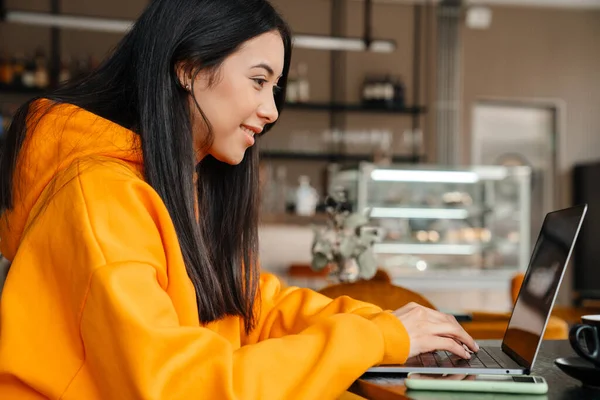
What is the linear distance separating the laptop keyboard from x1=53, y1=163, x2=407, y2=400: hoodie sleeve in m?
0.10

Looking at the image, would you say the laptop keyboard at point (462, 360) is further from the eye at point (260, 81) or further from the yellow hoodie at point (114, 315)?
the eye at point (260, 81)

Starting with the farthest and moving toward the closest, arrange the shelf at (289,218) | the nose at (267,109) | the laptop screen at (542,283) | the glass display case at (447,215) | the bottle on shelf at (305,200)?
the bottle on shelf at (305,200)
the shelf at (289,218)
the glass display case at (447,215)
the nose at (267,109)
the laptop screen at (542,283)

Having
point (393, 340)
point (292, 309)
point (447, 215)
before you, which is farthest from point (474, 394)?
point (447, 215)

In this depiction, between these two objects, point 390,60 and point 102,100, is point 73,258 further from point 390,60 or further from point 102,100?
point 390,60

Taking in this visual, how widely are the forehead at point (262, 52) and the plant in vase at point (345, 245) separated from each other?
1.67 meters

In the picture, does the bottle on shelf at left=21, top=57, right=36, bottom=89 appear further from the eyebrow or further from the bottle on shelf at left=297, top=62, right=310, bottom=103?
the eyebrow

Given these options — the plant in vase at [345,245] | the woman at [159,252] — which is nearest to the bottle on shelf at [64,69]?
the plant in vase at [345,245]

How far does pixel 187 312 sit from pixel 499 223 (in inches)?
200

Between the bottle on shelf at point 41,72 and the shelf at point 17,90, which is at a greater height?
the bottle on shelf at point 41,72

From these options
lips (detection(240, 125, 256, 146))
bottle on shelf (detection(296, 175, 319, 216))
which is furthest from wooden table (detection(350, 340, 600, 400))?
bottle on shelf (detection(296, 175, 319, 216))

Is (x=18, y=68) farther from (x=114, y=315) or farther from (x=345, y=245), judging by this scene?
(x=114, y=315)

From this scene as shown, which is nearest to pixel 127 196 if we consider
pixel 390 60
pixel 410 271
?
pixel 410 271

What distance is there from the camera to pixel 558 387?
1.06 meters

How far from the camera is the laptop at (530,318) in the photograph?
111cm
